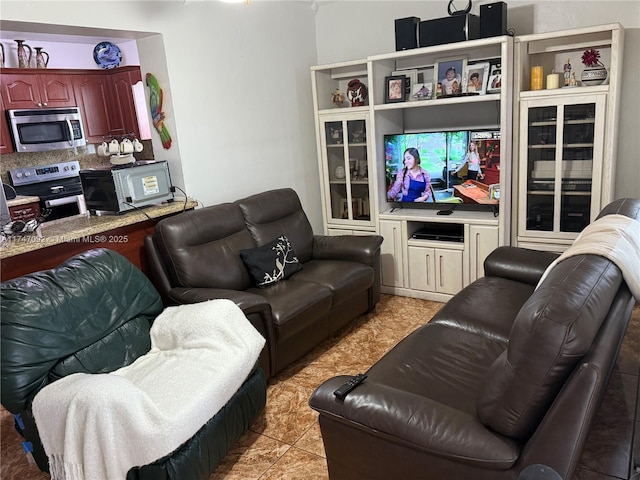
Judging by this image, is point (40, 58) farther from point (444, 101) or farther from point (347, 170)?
point (444, 101)

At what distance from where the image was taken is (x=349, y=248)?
3.71 metres

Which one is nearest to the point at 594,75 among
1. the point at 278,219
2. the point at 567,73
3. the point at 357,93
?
the point at 567,73

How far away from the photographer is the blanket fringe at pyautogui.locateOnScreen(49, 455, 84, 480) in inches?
72.1

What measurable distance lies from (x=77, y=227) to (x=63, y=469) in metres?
1.46

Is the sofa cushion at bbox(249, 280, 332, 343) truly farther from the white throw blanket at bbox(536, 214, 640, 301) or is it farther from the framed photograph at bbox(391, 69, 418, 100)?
the framed photograph at bbox(391, 69, 418, 100)

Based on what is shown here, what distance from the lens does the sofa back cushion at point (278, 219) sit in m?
3.61

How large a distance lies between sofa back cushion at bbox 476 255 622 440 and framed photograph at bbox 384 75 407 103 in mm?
2643

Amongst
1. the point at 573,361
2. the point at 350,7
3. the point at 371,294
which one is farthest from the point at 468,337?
the point at 350,7

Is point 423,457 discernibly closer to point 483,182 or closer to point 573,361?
point 573,361

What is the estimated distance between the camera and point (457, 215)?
386 cm

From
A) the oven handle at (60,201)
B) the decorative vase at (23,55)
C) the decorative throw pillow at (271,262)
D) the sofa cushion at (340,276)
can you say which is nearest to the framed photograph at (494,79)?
the sofa cushion at (340,276)

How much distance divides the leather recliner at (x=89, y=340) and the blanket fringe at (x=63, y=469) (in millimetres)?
182

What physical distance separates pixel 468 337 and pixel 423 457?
2.90 feet

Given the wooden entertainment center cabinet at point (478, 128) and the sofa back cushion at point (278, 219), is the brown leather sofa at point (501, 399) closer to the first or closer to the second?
the wooden entertainment center cabinet at point (478, 128)
